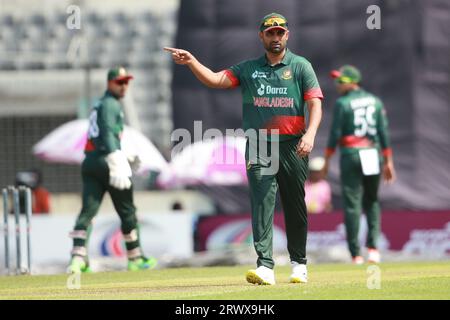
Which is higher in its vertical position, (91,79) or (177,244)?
(91,79)

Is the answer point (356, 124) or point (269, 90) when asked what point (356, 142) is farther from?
point (269, 90)

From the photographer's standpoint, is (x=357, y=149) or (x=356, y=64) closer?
(x=357, y=149)

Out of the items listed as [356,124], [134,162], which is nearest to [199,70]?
[134,162]

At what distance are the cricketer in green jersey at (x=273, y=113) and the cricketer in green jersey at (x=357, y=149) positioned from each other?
574 cm

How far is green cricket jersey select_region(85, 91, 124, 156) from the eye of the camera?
15.0 m

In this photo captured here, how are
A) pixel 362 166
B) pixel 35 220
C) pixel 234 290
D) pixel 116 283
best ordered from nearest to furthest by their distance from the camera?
pixel 234 290
pixel 116 283
pixel 362 166
pixel 35 220

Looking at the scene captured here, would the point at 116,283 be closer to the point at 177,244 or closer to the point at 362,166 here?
the point at 362,166

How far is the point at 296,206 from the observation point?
36.4 ft

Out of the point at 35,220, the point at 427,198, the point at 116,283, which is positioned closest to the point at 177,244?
the point at 35,220

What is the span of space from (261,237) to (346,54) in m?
12.7

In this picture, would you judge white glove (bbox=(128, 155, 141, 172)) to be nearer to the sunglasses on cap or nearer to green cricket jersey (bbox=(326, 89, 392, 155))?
green cricket jersey (bbox=(326, 89, 392, 155))

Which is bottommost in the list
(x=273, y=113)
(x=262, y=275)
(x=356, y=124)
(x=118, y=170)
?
(x=262, y=275)

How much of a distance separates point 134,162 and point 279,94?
510cm

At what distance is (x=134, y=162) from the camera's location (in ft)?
51.8
